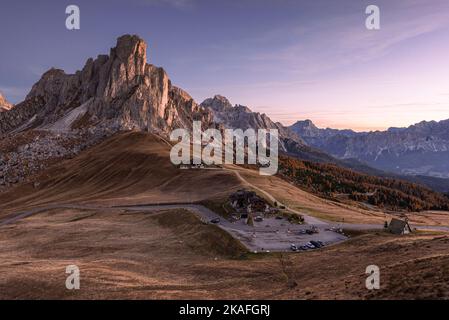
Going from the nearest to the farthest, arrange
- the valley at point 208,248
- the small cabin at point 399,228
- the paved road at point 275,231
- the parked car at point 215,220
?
1. the valley at point 208,248
2. the paved road at point 275,231
3. the small cabin at point 399,228
4. the parked car at point 215,220

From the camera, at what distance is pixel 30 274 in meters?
50.0

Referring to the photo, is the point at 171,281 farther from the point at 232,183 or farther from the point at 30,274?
the point at 232,183

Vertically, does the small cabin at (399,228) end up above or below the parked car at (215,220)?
below

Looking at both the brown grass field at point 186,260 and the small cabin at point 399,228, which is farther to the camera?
the small cabin at point 399,228

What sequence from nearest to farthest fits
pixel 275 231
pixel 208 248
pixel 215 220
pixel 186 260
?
pixel 186 260 < pixel 208 248 < pixel 275 231 < pixel 215 220

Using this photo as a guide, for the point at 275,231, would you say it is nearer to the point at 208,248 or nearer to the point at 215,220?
the point at 215,220

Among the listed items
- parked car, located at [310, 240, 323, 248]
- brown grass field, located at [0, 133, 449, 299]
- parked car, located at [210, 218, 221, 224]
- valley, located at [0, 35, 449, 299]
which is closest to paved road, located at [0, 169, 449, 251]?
valley, located at [0, 35, 449, 299]

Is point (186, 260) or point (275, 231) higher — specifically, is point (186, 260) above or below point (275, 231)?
below

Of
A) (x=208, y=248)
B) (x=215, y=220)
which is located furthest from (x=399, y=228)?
(x=208, y=248)

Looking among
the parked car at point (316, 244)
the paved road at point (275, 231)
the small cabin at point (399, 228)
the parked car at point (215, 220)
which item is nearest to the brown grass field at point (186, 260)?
the parked car at point (316, 244)

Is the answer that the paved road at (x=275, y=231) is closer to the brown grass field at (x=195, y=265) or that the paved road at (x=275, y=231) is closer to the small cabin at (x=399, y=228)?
the brown grass field at (x=195, y=265)

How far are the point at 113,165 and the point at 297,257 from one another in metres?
147
